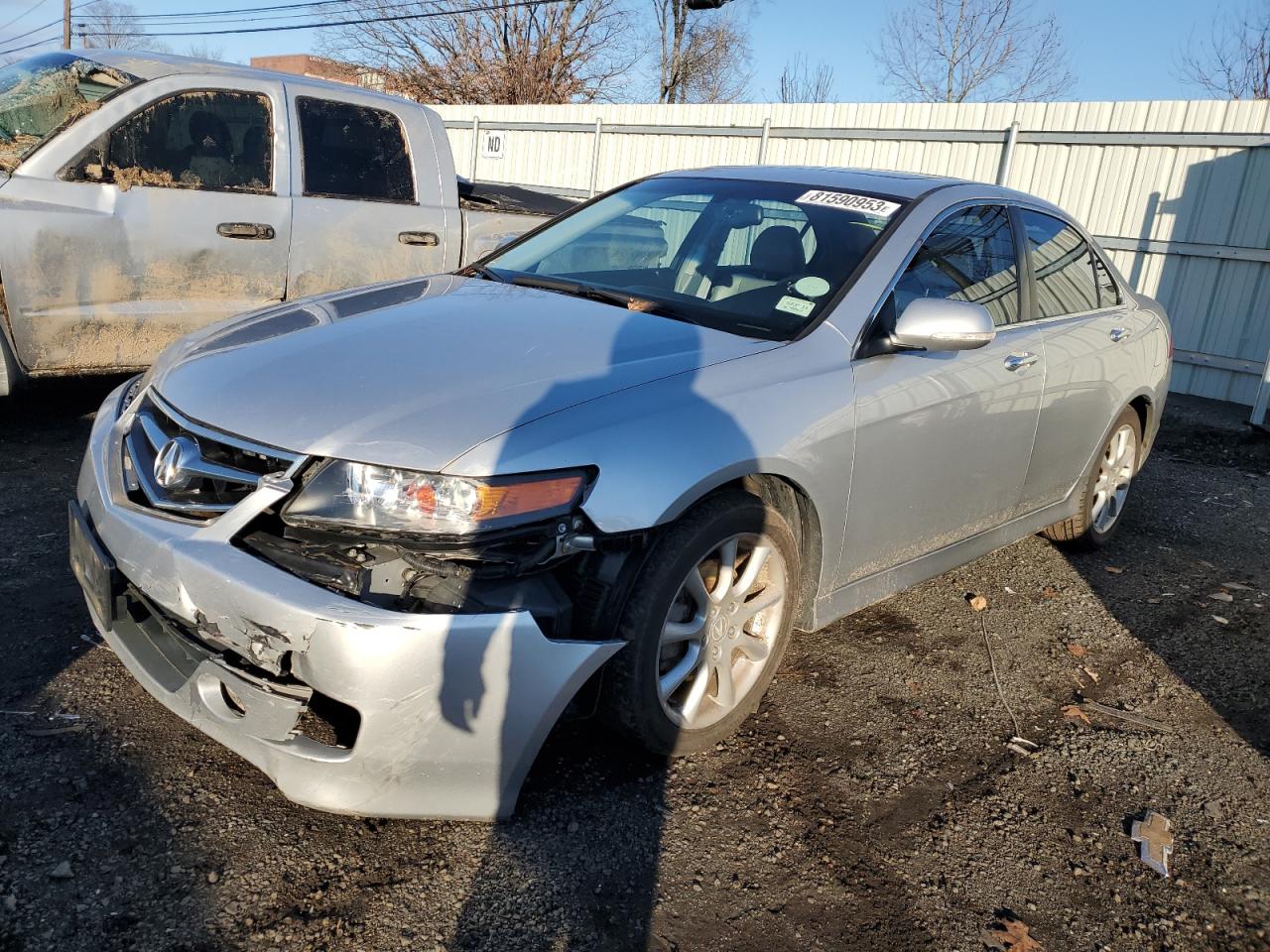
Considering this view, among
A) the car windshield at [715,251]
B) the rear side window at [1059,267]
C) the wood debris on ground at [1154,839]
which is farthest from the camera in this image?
the rear side window at [1059,267]

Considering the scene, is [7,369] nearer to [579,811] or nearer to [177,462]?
[177,462]

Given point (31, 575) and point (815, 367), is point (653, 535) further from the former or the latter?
point (31, 575)

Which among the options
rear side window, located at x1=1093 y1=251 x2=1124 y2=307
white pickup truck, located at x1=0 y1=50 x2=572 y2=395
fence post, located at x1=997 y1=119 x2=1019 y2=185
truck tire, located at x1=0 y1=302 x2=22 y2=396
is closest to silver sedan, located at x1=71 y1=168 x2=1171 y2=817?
rear side window, located at x1=1093 y1=251 x2=1124 y2=307

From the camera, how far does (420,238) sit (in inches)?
240

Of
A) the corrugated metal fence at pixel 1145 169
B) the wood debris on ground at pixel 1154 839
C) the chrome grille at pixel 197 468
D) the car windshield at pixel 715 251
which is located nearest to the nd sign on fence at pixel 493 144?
the corrugated metal fence at pixel 1145 169

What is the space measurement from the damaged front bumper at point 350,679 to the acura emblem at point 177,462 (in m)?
0.12

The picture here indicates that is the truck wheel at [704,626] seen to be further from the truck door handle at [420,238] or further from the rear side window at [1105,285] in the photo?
the truck door handle at [420,238]

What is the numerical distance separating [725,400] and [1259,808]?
2.10 meters

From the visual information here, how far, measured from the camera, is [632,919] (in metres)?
2.33

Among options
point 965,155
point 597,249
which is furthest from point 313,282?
point 965,155

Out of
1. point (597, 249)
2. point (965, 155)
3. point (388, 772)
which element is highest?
point (965, 155)

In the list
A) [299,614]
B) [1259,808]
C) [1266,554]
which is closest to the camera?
[299,614]

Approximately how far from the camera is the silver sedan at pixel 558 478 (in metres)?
2.29

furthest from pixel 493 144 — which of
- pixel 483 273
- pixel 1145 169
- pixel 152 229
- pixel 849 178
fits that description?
Answer: pixel 849 178
